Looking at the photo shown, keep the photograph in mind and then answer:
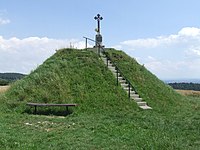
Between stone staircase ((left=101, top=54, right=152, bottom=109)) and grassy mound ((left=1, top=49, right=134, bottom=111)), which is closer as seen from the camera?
grassy mound ((left=1, top=49, right=134, bottom=111))

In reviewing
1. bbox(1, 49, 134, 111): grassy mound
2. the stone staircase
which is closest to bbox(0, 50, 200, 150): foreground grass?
bbox(1, 49, 134, 111): grassy mound

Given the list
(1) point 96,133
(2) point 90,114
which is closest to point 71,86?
(2) point 90,114

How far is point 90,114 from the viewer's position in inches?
603

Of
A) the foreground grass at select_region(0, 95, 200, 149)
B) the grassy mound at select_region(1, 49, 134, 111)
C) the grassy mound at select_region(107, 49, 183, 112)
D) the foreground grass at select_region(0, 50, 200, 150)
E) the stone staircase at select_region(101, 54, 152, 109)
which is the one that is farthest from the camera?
the grassy mound at select_region(107, 49, 183, 112)

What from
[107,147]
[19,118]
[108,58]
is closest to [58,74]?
[108,58]

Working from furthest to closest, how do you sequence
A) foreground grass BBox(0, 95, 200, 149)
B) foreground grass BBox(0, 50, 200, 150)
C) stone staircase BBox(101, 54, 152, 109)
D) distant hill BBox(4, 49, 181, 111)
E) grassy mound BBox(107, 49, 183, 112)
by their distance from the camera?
grassy mound BBox(107, 49, 183, 112) → stone staircase BBox(101, 54, 152, 109) → distant hill BBox(4, 49, 181, 111) → foreground grass BBox(0, 50, 200, 150) → foreground grass BBox(0, 95, 200, 149)

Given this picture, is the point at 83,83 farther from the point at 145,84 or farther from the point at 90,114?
the point at 145,84

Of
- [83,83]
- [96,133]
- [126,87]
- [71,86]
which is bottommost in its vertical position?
[96,133]

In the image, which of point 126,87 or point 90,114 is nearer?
point 90,114

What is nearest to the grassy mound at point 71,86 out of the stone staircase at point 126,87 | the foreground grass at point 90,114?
the foreground grass at point 90,114

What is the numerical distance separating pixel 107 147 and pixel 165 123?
4548mm

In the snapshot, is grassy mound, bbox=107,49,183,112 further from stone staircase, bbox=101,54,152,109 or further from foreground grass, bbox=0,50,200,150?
stone staircase, bbox=101,54,152,109

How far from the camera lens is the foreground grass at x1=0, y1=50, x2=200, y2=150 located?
932 cm

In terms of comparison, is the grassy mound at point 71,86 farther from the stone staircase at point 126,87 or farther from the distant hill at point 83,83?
the stone staircase at point 126,87
